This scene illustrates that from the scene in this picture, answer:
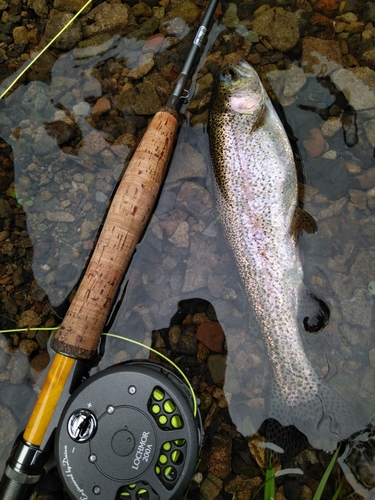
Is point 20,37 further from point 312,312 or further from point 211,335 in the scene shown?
point 312,312

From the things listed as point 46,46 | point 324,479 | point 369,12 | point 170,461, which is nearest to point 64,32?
point 46,46

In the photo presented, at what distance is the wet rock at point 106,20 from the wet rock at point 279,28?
34.2 inches

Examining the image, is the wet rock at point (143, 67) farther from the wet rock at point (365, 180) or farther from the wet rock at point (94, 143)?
the wet rock at point (365, 180)

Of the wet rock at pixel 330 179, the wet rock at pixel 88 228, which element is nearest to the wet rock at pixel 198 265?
the wet rock at pixel 88 228

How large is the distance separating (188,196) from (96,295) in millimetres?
848

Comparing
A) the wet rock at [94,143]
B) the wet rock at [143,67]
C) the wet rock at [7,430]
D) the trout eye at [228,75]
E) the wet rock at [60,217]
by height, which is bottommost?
the wet rock at [7,430]

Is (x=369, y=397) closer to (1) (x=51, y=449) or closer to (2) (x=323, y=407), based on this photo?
(2) (x=323, y=407)

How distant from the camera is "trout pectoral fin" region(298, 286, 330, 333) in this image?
7.25 ft

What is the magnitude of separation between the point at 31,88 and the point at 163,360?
6.37ft

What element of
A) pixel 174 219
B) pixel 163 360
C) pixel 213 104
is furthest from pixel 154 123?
pixel 163 360

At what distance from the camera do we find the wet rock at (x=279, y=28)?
2.62 meters

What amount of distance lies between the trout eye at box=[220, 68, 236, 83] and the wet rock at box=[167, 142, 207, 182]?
0.44 meters

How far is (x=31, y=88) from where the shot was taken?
2.73 m

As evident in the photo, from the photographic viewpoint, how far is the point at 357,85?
2543mm
